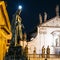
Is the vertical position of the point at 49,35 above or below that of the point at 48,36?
above

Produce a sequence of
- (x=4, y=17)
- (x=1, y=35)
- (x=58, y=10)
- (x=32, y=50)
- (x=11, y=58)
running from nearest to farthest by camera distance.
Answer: (x=11, y=58) < (x=1, y=35) < (x=4, y=17) < (x=32, y=50) < (x=58, y=10)

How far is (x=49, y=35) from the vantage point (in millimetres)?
48969

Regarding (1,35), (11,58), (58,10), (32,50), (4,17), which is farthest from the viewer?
(58,10)

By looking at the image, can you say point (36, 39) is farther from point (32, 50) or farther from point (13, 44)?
point (13, 44)

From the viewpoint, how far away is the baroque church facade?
47969 mm

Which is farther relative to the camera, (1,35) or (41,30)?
(41,30)

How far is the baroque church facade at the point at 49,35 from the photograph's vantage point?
47969mm

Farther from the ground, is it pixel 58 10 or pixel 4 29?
pixel 58 10

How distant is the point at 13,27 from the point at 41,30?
110 feet

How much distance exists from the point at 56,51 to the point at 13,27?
110 ft

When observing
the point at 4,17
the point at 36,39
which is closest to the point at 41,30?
the point at 36,39

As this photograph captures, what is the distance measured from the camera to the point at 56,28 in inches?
1903

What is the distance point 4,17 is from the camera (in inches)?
665

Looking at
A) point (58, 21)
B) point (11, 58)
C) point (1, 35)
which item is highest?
point (58, 21)
